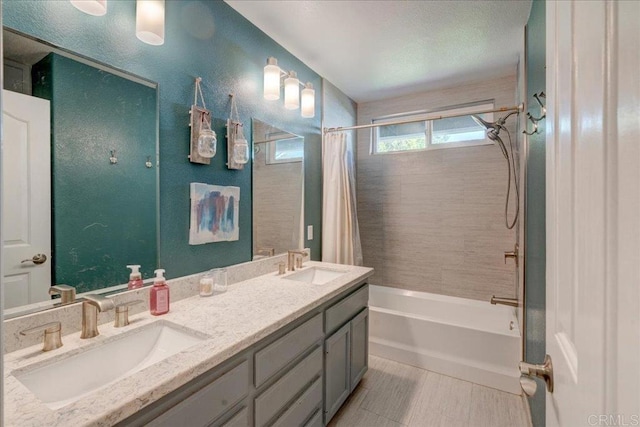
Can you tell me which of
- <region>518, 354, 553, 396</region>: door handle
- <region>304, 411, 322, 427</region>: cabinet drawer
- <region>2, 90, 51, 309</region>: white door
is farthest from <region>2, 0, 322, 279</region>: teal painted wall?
<region>518, 354, 553, 396</region>: door handle

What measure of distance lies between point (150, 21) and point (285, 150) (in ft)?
3.94

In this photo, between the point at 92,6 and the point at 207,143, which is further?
the point at 207,143

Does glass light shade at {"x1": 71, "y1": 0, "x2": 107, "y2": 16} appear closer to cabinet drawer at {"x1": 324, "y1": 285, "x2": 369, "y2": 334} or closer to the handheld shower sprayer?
cabinet drawer at {"x1": 324, "y1": 285, "x2": 369, "y2": 334}

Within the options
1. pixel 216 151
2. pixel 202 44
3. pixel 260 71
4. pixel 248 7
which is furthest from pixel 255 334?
pixel 248 7

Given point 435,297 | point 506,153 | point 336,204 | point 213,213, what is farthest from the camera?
point 435,297

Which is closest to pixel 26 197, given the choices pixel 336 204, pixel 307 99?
pixel 307 99

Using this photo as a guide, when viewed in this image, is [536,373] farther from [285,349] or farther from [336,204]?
[336,204]

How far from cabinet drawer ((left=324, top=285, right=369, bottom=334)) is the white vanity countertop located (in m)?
0.10

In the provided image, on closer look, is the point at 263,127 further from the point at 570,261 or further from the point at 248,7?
the point at 570,261

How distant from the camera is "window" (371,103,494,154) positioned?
289cm

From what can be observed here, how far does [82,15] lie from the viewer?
1.13 meters

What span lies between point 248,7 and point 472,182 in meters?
2.44

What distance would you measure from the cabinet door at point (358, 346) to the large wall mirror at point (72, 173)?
1.29 metres

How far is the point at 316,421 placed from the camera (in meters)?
1.50
